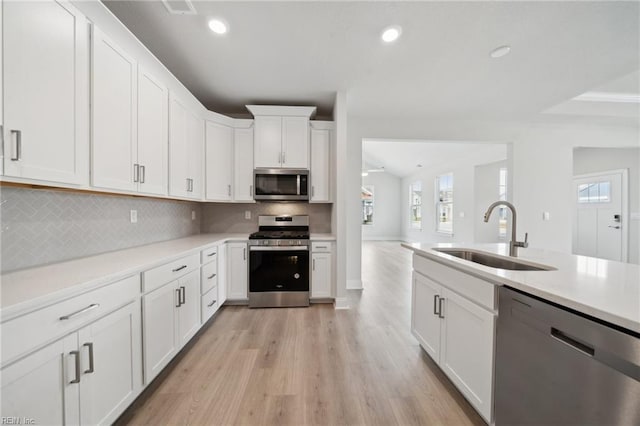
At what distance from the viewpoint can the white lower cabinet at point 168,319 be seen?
1.48 metres

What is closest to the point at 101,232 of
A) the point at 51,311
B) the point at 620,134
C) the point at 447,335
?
the point at 51,311

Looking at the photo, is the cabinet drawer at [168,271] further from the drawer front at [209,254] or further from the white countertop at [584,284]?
the white countertop at [584,284]

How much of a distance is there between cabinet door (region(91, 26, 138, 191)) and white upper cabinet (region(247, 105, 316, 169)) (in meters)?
1.51

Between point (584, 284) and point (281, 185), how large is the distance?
281cm

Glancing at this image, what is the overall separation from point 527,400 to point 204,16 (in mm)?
3013

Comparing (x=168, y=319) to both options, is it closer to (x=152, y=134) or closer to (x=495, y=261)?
(x=152, y=134)

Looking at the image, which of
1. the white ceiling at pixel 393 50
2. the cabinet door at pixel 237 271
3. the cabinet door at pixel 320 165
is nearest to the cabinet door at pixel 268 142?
the white ceiling at pixel 393 50

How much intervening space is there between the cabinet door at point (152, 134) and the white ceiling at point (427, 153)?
399cm

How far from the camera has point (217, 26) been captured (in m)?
1.87

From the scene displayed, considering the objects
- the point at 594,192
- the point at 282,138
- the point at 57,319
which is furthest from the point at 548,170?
the point at 57,319

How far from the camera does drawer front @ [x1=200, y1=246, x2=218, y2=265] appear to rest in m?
2.29

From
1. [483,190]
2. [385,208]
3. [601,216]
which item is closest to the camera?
[601,216]

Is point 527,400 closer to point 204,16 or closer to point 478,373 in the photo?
point 478,373

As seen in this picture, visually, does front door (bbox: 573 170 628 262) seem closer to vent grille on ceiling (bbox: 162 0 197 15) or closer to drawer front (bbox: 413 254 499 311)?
drawer front (bbox: 413 254 499 311)
